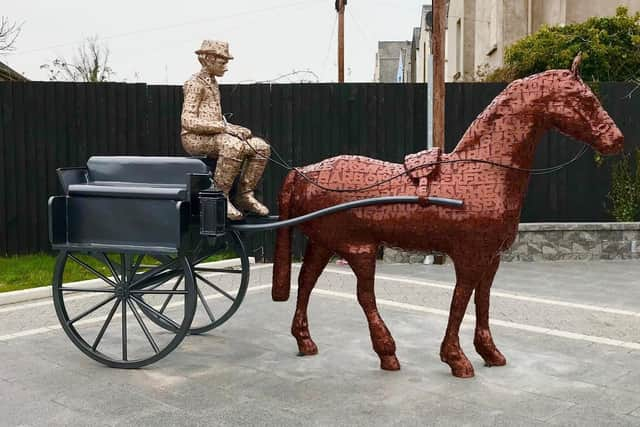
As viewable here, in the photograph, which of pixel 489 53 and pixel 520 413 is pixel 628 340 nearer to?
pixel 520 413

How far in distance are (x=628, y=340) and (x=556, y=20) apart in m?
13.0

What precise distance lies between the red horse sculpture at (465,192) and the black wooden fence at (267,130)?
5742mm

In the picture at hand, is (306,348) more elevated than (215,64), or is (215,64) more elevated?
(215,64)

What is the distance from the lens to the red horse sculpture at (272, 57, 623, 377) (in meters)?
4.85

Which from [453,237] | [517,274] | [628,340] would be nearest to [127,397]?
[453,237]

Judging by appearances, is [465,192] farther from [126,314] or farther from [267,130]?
[267,130]

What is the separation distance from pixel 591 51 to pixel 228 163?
36.6 feet

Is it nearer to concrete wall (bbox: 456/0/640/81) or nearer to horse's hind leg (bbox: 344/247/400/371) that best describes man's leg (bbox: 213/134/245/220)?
horse's hind leg (bbox: 344/247/400/371)

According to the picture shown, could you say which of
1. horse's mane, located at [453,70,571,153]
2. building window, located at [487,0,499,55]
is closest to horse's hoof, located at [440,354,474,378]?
horse's mane, located at [453,70,571,153]

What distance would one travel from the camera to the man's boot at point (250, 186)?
5.65m

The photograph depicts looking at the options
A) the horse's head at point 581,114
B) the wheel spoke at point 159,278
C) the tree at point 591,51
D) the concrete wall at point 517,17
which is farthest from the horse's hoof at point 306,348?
the concrete wall at point 517,17

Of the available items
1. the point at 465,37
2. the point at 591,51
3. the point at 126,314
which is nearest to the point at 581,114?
the point at 126,314

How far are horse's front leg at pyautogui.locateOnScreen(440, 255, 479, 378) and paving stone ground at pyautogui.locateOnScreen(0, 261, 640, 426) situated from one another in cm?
10

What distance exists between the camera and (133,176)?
5621mm
